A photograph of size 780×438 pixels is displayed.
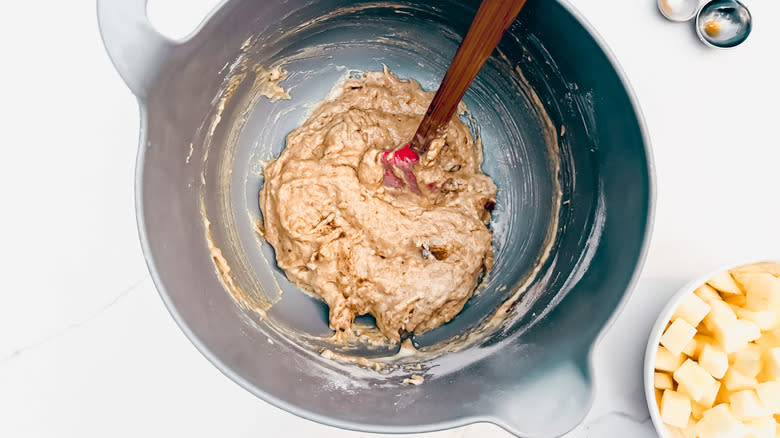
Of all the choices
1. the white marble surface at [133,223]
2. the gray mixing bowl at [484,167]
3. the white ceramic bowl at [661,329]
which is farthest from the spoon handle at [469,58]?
the white ceramic bowl at [661,329]

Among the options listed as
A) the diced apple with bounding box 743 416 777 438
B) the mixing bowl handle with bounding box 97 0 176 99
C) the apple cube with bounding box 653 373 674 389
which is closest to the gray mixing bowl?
the mixing bowl handle with bounding box 97 0 176 99

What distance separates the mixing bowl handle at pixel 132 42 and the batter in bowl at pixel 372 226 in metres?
0.53

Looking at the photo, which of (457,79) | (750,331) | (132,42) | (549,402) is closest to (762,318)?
(750,331)

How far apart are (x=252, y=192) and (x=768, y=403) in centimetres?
162

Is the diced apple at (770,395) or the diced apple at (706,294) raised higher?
the diced apple at (706,294)

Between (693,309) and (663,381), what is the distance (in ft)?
0.78

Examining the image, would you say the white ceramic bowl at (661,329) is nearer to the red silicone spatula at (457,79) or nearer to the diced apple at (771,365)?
the diced apple at (771,365)

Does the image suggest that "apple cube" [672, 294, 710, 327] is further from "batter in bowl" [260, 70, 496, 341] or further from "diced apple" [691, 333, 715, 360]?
"batter in bowl" [260, 70, 496, 341]

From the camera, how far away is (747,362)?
4.49 ft

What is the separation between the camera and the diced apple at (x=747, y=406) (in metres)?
1.33

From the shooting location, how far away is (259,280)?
1.47m

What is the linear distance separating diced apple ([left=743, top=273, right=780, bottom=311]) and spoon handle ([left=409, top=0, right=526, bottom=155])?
98 centimetres

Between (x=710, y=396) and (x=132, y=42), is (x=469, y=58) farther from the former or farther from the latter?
(x=710, y=396)

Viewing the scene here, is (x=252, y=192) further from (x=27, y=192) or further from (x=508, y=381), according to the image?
(x=508, y=381)
